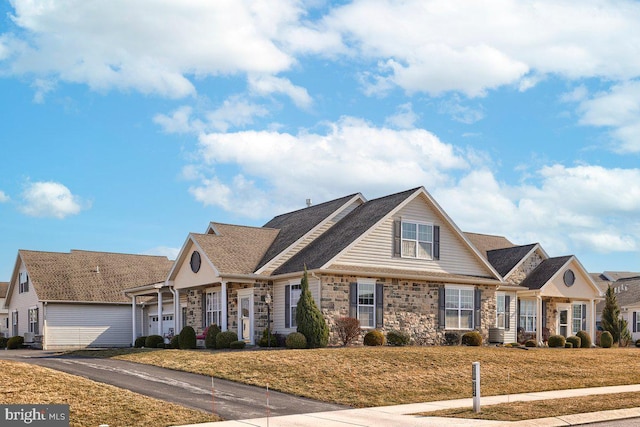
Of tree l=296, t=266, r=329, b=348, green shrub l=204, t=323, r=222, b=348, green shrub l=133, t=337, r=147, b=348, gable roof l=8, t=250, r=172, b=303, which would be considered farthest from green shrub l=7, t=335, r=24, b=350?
tree l=296, t=266, r=329, b=348

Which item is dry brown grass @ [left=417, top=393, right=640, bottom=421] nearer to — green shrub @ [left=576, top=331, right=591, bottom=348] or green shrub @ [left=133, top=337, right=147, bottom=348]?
green shrub @ [left=576, top=331, right=591, bottom=348]

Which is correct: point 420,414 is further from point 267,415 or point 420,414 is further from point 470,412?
point 267,415

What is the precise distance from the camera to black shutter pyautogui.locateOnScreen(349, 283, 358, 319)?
3180cm

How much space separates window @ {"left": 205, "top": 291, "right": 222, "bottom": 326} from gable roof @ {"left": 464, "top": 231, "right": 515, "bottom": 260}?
17.6 meters

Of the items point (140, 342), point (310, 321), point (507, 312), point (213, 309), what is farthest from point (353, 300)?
point (140, 342)

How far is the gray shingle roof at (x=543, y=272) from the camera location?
4162cm

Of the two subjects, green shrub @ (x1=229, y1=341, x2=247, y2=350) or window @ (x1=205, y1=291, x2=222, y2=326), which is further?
window @ (x1=205, y1=291, x2=222, y2=326)

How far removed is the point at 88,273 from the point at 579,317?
102 ft

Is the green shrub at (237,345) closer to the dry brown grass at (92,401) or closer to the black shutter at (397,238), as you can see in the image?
the black shutter at (397,238)

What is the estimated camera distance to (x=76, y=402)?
17.2m

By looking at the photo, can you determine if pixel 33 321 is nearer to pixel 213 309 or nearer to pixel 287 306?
pixel 213 309

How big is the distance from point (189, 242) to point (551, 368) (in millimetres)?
17457

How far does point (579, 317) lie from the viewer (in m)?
44.1

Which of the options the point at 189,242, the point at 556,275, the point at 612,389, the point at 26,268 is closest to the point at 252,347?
the point at 189,242
